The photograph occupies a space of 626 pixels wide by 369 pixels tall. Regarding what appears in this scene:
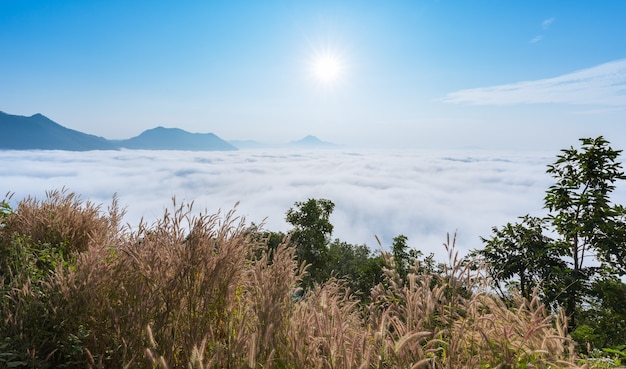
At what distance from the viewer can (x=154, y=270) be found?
2.67 m

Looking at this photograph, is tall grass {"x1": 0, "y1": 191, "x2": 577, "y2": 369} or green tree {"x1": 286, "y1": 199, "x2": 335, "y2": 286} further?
green tree {"x1": 286, "y1": 199, "x2": 335, "y2": 286}

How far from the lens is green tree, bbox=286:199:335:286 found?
2027 centimetres

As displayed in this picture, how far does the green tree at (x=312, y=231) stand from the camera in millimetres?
20266

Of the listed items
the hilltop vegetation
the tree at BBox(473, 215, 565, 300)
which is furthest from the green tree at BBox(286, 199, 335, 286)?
the hilltop vegetation

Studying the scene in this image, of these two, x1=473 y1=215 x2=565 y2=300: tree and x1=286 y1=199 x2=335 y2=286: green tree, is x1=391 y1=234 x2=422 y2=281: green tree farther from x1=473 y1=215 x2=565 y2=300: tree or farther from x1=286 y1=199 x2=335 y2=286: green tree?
x1=473 y1=215 x2=565 y2=300: tree

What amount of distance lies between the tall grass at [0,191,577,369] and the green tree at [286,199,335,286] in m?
17.0

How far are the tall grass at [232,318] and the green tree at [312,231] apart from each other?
17.0 metres

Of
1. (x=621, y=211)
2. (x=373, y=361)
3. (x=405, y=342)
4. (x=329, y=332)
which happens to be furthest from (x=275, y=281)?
(x=621, y=211)

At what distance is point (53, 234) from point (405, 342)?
211 inches

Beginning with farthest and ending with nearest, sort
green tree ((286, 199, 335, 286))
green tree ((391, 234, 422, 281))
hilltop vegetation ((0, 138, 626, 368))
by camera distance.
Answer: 1. green tree ((286, 199, 335, 286))
2. green tree ((391, 234, 422, 281))
3. hilltop vegetation ((0, 138, 626, 368))

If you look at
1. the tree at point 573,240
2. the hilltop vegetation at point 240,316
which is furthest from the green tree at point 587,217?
the hilltop vegetation at point 240,316

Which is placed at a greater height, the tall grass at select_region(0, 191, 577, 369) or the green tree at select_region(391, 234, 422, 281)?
the tall grass at select_region(0, 191, 577, 369)

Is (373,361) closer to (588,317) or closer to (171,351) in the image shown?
(171,351)

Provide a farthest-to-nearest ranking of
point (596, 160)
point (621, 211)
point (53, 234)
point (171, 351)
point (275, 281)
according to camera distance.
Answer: point (596, 160)
point (621, 211)
point (53, 234)
point (275, 281)
point (171, 351)
